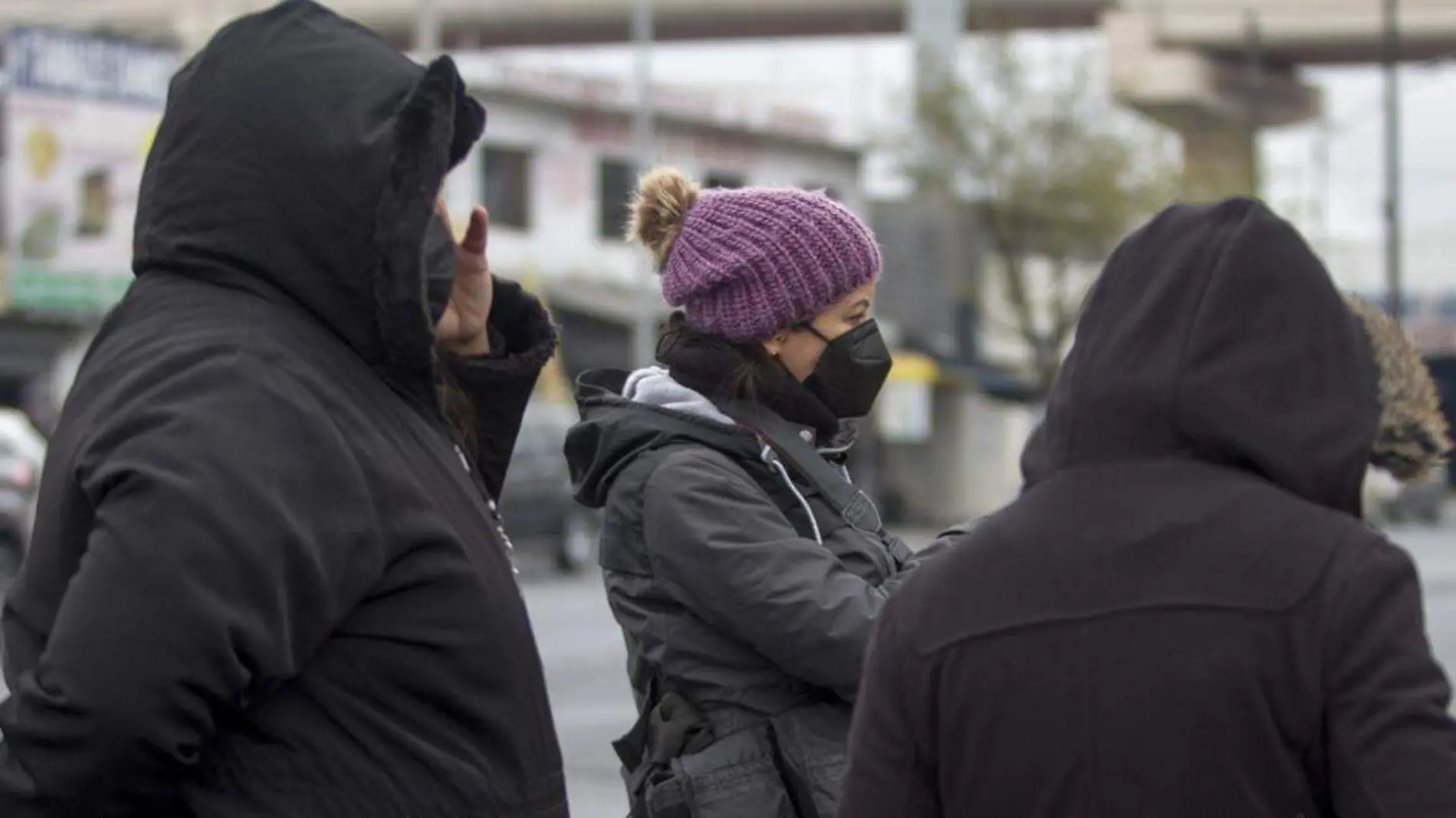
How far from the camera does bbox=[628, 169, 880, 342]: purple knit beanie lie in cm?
381

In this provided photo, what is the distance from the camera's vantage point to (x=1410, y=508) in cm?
4394

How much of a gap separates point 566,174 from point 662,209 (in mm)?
34976

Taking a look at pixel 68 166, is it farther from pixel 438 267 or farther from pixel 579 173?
pixel 438 267

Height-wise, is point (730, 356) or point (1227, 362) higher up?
point (1227, 362)

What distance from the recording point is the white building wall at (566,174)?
3722 cm

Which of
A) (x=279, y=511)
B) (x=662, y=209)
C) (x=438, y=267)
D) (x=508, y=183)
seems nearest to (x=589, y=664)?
(x=662, y=209)

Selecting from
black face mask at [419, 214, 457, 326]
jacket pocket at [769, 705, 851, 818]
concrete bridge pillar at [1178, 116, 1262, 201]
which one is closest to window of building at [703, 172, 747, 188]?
concrete bridge pillar at [1178, 116, 1262, 201]

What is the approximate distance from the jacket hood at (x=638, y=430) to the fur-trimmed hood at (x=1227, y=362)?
1.35 m

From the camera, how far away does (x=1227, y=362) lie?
7.53ft

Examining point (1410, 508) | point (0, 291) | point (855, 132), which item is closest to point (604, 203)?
point (855, 132)

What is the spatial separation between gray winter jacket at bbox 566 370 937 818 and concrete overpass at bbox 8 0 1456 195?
3509 centimetres

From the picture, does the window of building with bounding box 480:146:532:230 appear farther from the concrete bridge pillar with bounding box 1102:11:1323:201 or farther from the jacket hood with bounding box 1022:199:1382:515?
the jacket hood with bounding box 1022:199:1382:515

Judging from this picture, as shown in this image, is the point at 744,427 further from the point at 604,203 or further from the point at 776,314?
the point at 604,203

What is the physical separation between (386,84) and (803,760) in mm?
1316
